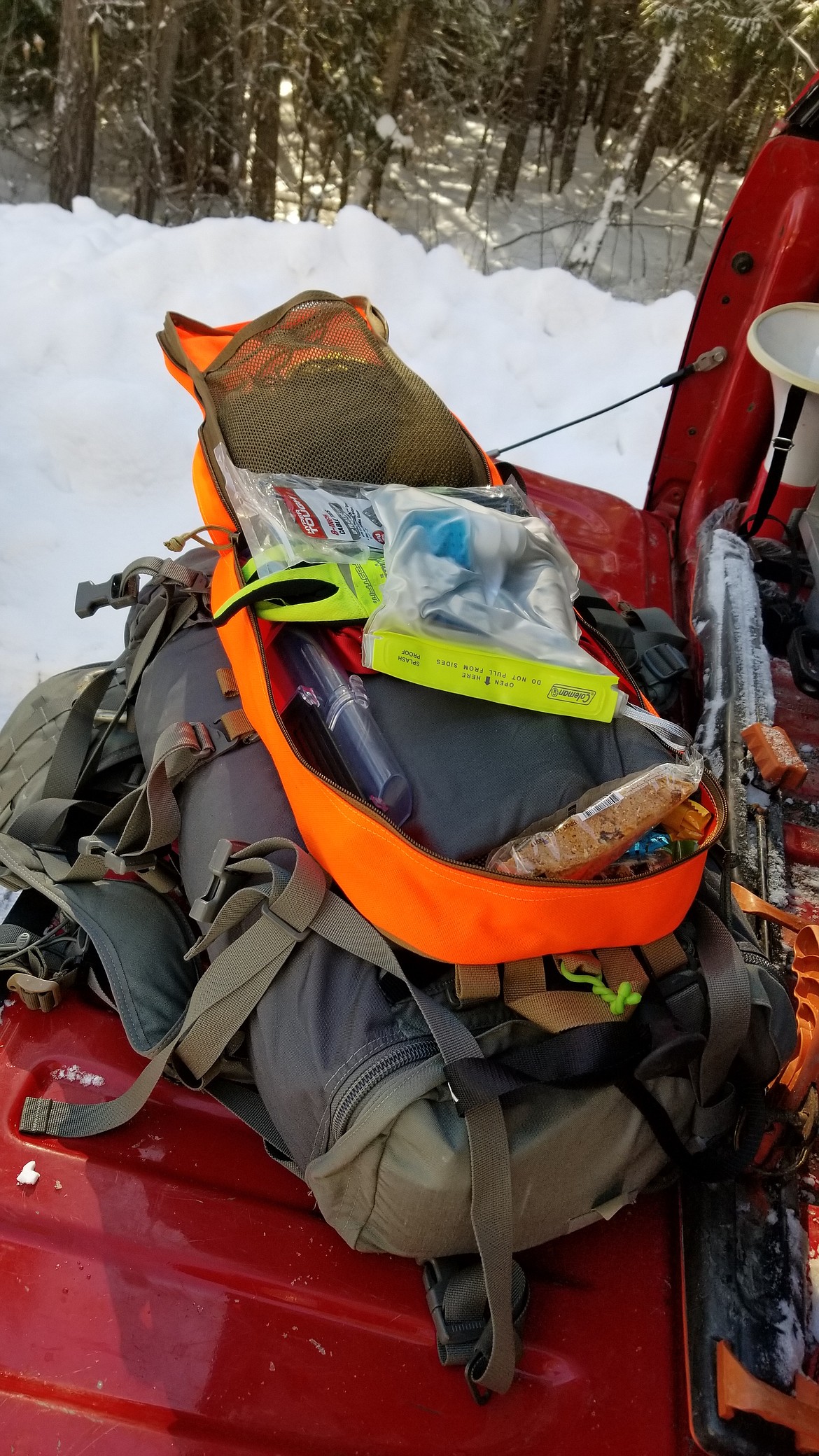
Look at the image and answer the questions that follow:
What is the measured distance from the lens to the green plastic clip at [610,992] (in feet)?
3.74

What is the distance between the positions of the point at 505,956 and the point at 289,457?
960 millimetres

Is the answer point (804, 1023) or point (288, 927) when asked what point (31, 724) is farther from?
point (804, 1023)

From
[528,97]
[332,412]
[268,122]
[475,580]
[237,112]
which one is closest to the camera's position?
[475,580]

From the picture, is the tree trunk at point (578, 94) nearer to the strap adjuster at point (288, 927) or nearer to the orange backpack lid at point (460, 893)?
the orange backpack lid at point (460, 893)

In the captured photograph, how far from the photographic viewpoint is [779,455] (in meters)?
2.33

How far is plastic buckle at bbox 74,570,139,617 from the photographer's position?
193 cm

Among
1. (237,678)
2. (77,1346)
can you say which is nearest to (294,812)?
(237,678)

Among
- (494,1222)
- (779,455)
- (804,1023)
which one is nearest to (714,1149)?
(804,1023)

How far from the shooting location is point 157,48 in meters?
5.65

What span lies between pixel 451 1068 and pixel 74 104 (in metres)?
6.34

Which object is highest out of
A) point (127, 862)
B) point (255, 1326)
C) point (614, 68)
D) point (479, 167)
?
point (614, 68)

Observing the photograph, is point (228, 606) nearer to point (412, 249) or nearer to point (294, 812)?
point (294, 812)

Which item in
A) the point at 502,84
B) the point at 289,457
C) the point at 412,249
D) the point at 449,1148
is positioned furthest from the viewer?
the point at 502,84

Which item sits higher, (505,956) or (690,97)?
(690,97)
